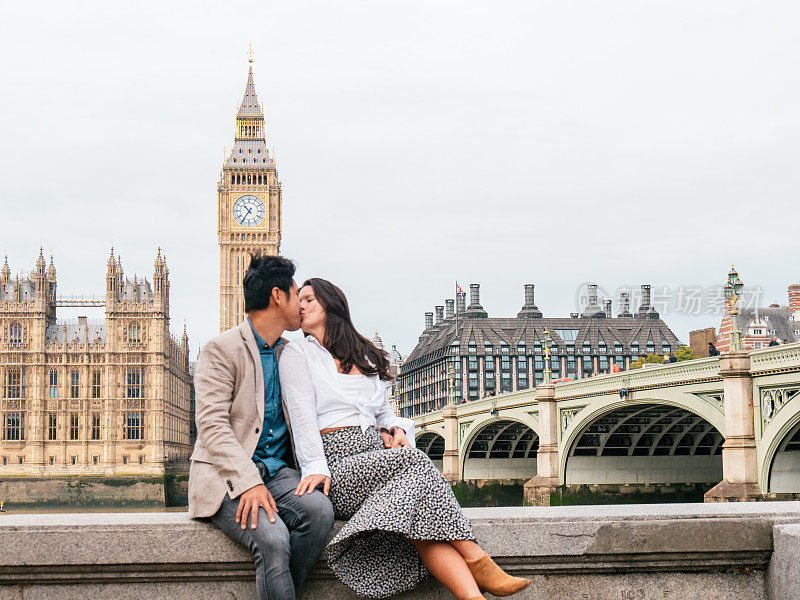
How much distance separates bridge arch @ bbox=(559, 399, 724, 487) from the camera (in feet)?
106

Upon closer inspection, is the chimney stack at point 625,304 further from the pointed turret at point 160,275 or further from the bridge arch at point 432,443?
the pointed turret at point 160,275

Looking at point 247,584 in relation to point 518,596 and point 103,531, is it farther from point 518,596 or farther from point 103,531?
point 518,596

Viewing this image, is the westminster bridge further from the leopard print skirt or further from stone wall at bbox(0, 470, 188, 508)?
stone wall at bbox(0, 470, 188, 508)

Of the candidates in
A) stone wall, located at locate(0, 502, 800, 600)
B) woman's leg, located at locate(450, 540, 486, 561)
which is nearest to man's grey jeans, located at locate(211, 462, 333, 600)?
stone wall, located at locate(0, 502, 800, 600)

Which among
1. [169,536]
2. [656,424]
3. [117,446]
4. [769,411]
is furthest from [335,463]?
[117,446]

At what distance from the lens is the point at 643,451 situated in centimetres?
3597

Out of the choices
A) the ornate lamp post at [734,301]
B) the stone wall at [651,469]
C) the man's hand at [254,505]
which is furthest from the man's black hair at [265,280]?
the stone wall at [651,469]

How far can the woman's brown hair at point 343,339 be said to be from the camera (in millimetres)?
4246

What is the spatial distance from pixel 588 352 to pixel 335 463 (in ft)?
293

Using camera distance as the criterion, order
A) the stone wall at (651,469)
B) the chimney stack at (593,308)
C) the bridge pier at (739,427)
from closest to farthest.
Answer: the bridge pier at (739,427)
the stone wall at (651,469)
the chimney stack at (593,308)

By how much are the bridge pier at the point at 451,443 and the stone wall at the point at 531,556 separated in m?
39.2

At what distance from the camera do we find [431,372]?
94.2 metres

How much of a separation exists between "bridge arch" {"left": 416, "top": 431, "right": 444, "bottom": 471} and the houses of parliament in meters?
17.7

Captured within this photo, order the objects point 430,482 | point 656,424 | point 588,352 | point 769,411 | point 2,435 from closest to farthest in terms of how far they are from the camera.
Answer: point 430,482 < point 769,411 < point 656,424 < point 2,435 < point 588,352
